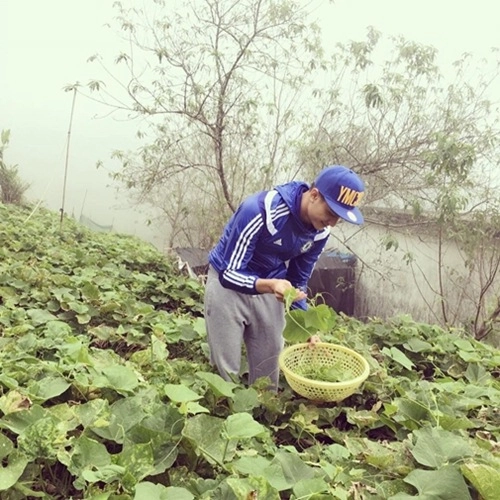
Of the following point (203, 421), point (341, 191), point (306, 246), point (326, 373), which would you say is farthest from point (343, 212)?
point (203, 421)

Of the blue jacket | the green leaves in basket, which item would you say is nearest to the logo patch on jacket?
the blue jacket

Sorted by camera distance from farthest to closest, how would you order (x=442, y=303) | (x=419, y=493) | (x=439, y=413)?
(x=442, y=303)
(x=439, y=413)
(x=419, y=493)

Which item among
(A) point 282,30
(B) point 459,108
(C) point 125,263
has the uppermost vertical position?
(A) point 282,30

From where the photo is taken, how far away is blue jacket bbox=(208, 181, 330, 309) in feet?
5.74

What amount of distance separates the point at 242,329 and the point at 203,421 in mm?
807

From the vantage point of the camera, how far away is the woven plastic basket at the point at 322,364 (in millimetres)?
1653

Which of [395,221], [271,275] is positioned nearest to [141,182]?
[395,221]

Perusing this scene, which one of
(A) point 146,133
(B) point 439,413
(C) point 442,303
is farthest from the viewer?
(A) point 146,133

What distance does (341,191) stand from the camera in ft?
5.44

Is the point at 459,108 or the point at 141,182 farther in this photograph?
the point at 141,182

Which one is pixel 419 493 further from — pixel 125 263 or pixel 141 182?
pixel 141 182

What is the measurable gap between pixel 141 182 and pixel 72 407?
4243 mm

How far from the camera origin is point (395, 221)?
4699mm

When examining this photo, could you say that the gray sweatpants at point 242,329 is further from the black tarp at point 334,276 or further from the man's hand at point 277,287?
the black tarp at point 334,276
